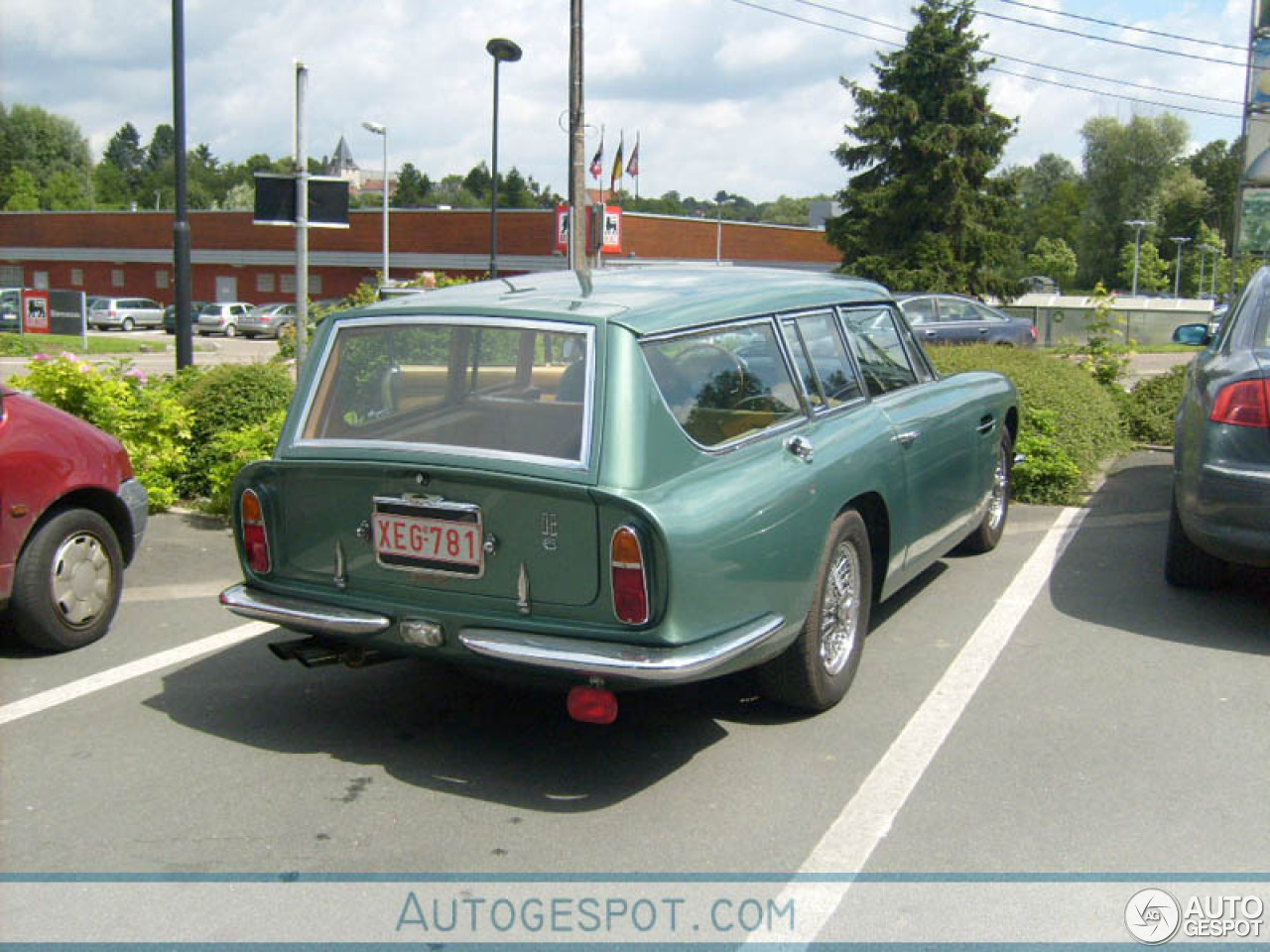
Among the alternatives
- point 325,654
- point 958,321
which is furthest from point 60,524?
point 958,321

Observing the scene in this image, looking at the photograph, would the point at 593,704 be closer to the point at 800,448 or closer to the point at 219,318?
the point at 800,448

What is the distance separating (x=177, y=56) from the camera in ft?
36.2

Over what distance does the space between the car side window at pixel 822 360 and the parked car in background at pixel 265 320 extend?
45.3 m

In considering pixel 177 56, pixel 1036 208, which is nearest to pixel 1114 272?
pixel 1036 208

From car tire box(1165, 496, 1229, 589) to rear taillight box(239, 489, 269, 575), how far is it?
4580 mm

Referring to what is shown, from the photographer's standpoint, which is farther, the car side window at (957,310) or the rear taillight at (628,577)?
the car side window at (957,310)

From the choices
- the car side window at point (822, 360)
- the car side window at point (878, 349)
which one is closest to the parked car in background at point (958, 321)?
the car side window at point (878, 349)

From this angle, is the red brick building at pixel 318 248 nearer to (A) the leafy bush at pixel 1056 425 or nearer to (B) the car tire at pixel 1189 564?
(A) the leafy bush at pixel 1056 425

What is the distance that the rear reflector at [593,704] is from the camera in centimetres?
397

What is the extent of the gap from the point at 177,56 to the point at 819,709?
356 inches

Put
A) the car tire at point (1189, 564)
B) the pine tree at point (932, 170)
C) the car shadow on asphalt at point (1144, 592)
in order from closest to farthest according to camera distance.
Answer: the car shadow on asphalt at point (1144, 592)
the car tire at point (1189, 564)
the pine tree at point (932, 170)

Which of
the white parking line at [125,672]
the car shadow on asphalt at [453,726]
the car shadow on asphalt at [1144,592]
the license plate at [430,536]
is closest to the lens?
the license plate at [430,536]

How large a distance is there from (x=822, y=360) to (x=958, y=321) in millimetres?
17538

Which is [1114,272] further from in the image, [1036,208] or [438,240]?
[438,240]
